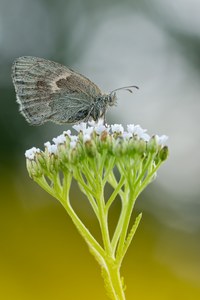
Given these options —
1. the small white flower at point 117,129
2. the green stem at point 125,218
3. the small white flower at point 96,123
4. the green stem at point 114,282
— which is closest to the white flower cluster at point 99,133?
the small white flower at point 117,129

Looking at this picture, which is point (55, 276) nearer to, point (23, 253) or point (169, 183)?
point (23, 253)

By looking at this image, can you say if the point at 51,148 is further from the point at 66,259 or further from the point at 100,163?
the point at 66,259

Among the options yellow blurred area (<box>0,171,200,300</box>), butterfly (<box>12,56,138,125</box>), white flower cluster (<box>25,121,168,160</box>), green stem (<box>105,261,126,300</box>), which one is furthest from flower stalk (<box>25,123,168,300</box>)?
yellow blurred area (<box>0,171,200,300</box>)

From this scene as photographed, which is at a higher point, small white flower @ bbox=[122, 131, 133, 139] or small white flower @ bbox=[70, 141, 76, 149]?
small white flower @ bbox=[70, 141, 76, 149]

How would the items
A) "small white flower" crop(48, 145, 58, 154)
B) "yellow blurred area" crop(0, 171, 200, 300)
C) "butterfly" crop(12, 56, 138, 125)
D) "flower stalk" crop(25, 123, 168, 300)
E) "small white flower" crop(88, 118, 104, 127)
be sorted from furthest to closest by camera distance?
"yellow blurred area" crop(0, 171, 200, 300)
"butterfly" crop(12, 56, 138, 125)
"small white flower" crop(88, 118, 104, 127)
"small white flower" crop(48, 145, 58, 154)
"flower stalk" crop(25, 123, 168, 300)

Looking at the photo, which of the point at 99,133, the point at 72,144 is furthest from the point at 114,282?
the point at 99,133

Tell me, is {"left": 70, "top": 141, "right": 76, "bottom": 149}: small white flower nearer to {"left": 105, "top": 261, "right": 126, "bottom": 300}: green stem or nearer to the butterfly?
{"left": 105, "top": 261, "right": 126, "bottom": 300}: green stem

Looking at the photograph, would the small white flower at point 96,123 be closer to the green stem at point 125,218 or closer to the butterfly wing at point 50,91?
the butterfly wing at point 50,91
